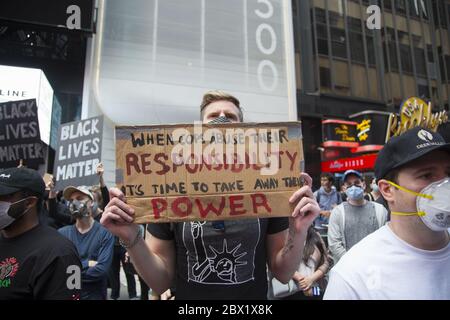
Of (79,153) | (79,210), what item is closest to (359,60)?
(79,153)

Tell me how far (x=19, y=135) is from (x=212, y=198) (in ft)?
12.7

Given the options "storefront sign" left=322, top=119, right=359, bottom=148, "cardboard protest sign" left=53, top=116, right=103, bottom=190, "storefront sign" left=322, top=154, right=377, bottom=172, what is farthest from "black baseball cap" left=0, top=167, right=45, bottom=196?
"storefront sign" left=322, top=119, right=359, bottom=148

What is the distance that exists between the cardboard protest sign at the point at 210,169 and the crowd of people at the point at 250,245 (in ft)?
0.31

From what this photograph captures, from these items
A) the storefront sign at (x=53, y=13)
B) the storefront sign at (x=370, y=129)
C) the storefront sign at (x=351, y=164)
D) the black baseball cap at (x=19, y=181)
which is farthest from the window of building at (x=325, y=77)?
the black baseball cap at (x=19, y=181)

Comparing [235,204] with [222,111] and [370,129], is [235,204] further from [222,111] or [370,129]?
[370,129]

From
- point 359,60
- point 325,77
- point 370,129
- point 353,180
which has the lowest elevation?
point 353,180

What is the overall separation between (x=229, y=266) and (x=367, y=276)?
0.64m

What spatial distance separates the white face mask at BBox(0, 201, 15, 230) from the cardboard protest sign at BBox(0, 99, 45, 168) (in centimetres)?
238

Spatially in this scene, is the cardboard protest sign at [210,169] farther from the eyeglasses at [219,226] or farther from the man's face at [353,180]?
the man's face at [353,180]

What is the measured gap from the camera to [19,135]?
4.70 metres

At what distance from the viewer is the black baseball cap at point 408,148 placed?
64.1 inches

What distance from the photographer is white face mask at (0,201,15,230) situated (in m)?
2.40

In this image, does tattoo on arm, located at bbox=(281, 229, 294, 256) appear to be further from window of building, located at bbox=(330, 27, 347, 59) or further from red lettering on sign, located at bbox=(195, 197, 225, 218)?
window of building, located at bbox=(330, 27, 347, 59)

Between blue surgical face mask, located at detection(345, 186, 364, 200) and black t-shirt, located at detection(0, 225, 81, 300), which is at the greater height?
blue surgical face mask, located at detection(345, 186, 364, 200)
